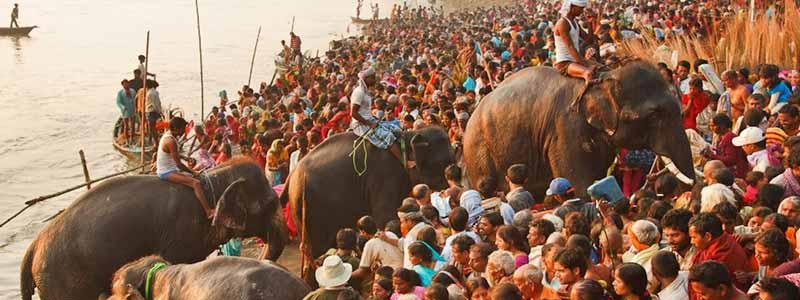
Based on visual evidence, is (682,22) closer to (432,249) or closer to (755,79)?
(755,79)

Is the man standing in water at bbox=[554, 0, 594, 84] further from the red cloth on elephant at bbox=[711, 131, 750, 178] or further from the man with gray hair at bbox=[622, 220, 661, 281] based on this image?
the man with gray hair at bbox=[622, 220, 661, 281]

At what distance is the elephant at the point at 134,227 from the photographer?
9.52m

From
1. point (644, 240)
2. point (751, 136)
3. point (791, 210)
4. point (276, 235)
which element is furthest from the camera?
point (276, 235)

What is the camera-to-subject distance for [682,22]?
20.3 meters

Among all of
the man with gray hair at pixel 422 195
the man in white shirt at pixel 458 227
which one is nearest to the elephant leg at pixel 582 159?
the man with gray hair at pixel 422 195

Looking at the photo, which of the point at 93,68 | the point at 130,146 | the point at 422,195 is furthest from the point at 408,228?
the point at 93,68

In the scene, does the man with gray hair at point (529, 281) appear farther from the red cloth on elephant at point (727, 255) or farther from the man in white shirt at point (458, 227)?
the man in white shirt at point (458, 227)

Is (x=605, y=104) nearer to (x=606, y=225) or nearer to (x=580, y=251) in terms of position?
(x=606, y=225)

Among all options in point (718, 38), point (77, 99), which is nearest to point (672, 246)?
point (718, 38)

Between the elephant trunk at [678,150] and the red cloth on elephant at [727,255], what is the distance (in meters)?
3.15

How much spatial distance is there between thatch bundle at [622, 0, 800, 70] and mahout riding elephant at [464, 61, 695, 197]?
5.12 m

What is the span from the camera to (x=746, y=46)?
14.7 m

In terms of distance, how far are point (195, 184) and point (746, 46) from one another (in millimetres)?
8165

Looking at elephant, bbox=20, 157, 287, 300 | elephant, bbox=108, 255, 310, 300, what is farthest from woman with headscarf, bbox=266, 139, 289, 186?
elephant, bbox=108, 255, 310, 300
